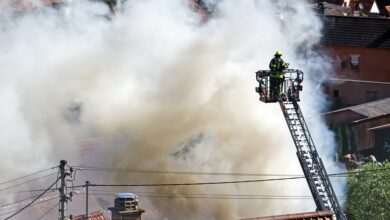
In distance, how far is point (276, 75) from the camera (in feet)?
105

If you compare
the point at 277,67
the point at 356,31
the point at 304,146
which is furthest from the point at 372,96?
the point at 304,146

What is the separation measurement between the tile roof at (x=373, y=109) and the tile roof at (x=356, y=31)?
3857 millimetres

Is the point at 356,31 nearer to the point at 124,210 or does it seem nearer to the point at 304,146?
the point at 304,146

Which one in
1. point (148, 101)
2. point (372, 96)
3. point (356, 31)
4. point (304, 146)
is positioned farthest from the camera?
point (356, 31)

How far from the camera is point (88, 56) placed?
3897cm

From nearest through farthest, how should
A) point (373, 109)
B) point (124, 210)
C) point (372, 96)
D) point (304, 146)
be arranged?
point (124, 210) < point (304, 146) < point (373, 109) < point (372, 96)

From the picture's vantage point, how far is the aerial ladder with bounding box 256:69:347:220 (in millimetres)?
29859

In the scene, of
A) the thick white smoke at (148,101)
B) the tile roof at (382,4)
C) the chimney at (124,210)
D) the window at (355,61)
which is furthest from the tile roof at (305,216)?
the tile roof at (382,4)

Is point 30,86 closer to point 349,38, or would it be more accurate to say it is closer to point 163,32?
point 163,32

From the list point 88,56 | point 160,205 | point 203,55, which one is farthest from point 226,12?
point 160,205

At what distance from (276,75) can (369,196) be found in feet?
18.8

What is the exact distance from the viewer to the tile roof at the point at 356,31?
5047 centimetres

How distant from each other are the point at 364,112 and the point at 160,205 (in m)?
12.2

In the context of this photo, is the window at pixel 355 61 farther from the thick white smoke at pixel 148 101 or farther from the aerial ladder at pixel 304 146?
the aerial ladder at pixel 304 146
